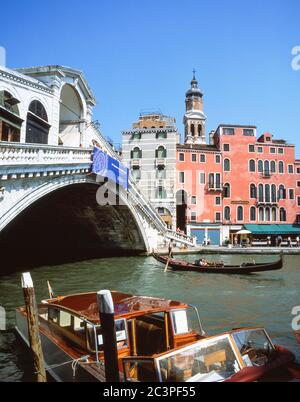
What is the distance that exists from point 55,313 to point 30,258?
16428mm

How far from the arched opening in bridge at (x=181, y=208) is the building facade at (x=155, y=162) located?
0.86m

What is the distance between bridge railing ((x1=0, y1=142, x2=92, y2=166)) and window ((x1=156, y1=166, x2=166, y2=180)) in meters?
17.1

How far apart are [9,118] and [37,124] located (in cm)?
249

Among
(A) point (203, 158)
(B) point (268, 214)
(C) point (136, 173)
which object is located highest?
(A) point (203, 158)

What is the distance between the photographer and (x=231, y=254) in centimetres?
2530

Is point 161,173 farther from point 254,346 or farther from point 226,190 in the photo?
point 254,346

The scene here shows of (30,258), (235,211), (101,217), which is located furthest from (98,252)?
(235,211)

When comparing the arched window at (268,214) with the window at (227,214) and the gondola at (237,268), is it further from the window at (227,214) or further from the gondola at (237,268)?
the gondola at (237,268)

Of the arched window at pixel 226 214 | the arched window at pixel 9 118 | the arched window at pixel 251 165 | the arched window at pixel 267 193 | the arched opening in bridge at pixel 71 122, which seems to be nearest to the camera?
the arched window at pixel 9 118

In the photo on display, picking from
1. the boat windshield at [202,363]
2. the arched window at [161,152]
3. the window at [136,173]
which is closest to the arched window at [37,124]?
the boat windshield at [202,363]

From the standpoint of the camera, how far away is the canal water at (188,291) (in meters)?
7.06

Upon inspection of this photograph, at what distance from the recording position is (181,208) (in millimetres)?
33531

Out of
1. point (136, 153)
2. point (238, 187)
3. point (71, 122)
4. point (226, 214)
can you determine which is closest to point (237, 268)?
point (71, 122)
